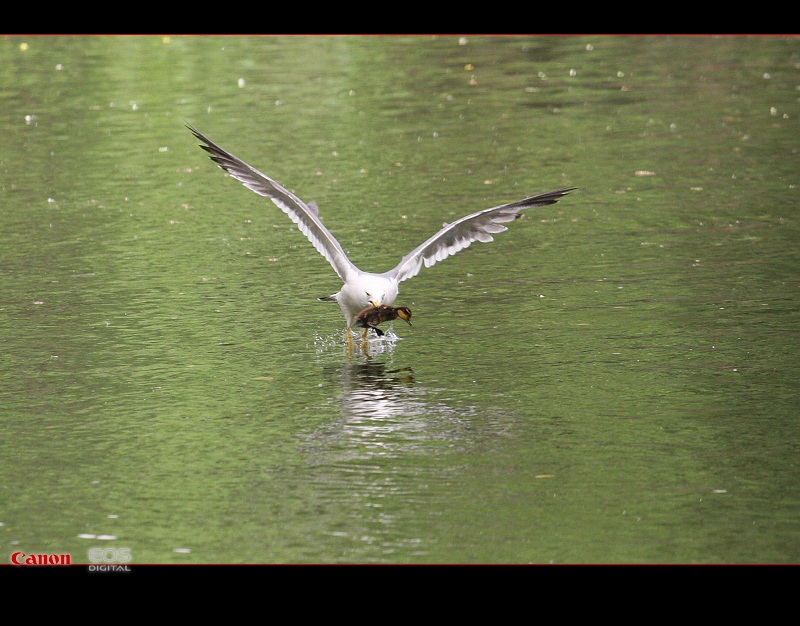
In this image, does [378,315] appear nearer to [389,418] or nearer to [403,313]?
[403,313]

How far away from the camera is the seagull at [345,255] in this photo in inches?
426

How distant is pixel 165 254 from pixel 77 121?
735cm

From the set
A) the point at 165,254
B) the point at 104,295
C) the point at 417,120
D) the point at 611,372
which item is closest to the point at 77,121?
the point at 417,120

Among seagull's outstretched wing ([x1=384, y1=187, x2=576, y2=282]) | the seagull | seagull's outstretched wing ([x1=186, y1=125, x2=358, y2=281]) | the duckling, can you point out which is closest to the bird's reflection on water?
the duckling

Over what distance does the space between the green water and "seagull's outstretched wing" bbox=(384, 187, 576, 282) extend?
0.58 meters

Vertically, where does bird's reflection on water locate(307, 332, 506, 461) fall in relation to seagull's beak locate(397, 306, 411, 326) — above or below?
below

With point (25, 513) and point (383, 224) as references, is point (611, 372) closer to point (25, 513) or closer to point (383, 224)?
point (25, 513)

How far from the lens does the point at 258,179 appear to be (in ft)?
37.4

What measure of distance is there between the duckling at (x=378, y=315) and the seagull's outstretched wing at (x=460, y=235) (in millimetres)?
427

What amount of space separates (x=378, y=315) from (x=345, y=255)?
70 cm

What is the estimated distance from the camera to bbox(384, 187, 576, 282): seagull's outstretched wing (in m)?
10.9

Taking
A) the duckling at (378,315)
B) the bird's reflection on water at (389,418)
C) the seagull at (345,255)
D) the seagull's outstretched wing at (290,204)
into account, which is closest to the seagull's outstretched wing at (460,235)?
the seagull at (345,255)

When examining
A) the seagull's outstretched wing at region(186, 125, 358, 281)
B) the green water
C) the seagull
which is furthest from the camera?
the seagull's outstretched wing at region(186, 125, 358, 281)

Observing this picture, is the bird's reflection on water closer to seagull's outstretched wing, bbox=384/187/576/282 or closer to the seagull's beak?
the seagull's beak
